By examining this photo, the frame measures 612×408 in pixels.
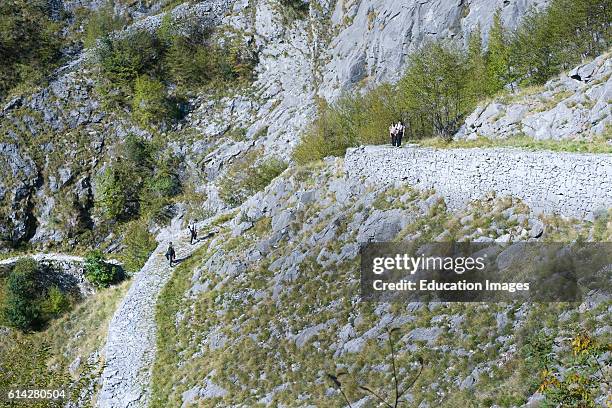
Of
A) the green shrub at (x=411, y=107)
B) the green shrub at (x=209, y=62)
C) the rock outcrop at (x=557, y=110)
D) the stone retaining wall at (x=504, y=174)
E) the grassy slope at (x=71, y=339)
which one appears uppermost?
the green shrub at (x=209, y=62)

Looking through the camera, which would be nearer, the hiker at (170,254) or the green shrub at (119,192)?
the hiker at (170,254)

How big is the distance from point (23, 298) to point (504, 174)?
40842mm

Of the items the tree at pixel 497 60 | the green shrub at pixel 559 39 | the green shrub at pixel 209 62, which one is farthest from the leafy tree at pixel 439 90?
the green shrub at pixel 209 62

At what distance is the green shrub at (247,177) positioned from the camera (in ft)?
172

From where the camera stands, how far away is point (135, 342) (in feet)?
99.2

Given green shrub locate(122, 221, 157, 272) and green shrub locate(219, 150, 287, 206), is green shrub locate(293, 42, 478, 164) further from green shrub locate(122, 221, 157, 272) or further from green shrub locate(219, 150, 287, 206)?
green shrub locate(122, 221, 157, 272)

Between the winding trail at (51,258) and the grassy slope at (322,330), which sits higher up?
the winding trail at (51,258)

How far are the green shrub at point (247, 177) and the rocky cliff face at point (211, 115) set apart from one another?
4.84ft

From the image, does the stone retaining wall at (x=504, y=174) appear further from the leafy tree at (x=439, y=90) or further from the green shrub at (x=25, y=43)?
the green shrub at (x=25, y=43)

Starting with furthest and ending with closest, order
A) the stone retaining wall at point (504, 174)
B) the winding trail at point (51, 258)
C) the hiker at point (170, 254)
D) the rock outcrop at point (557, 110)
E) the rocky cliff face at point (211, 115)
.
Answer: the rocky cliff face at point (211, 115)
the winding trail at point (51, 258)
the hiker at point (170, 254)
the rock outcrop at point (557, 110)
the stone retaining wall at point (504, 174)

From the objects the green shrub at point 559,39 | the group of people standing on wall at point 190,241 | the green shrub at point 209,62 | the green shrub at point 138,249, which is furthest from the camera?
the green shrub at point 209,62

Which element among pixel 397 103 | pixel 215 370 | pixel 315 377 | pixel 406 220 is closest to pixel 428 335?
pixel 315 377

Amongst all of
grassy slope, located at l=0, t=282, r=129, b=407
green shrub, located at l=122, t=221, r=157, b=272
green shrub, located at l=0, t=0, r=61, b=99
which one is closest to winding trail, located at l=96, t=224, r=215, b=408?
grassy slope, located at l=0, t=282, r=129, b=407

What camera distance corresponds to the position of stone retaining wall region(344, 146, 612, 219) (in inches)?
767
